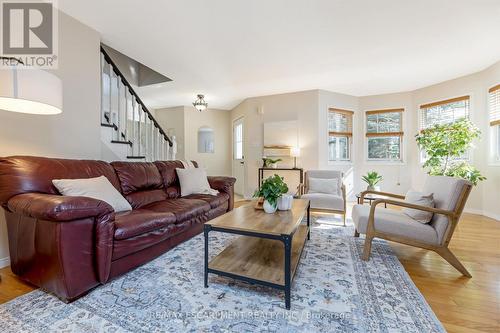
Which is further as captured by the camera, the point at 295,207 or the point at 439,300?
the point at 295,207

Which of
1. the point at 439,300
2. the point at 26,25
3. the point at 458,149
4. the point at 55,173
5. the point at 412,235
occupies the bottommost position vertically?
the point at 439,300

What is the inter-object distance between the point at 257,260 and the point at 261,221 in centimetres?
31

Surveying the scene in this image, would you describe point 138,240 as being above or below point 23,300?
above

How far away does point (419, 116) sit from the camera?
4.75 metres

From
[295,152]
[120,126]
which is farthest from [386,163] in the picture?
[120,126]

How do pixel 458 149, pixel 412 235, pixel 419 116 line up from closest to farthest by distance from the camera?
1. pixel 412 235
2. pixel 458 149
3. pixel 419 116

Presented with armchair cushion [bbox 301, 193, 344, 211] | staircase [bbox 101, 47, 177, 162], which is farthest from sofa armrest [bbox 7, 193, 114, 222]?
armchair cushion [bbox 301, 193, 344, 211]

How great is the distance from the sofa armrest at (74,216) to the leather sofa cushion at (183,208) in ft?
2.30

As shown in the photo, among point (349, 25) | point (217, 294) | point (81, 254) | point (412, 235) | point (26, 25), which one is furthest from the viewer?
point (349, 25)

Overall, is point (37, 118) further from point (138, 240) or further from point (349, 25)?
point (349, 25)

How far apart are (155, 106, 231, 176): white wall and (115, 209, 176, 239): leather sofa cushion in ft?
14.0

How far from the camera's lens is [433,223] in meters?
2.03

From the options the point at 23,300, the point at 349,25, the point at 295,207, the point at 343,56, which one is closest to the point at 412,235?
the point at 295,207

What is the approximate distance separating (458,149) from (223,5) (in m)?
4.31
